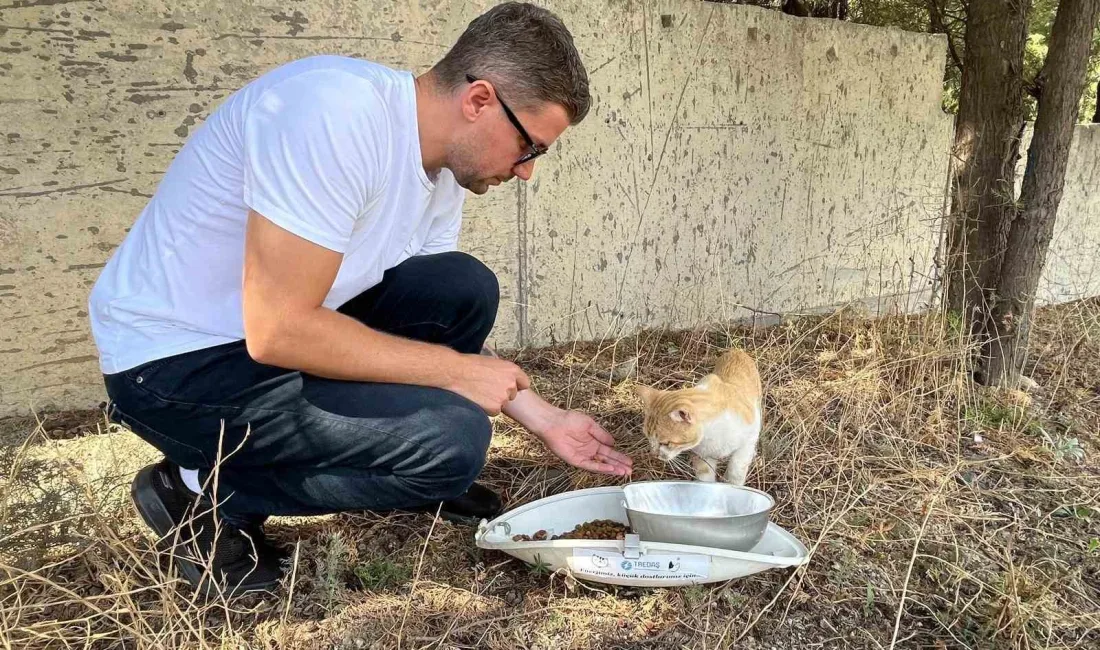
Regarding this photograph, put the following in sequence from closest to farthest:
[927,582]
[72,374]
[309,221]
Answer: [309,221] → [927,582] → [72,374]

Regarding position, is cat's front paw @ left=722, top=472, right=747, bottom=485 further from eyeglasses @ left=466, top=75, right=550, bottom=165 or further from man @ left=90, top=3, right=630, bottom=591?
eyeglasses @ left=466, top=75, right=550, bottom=165

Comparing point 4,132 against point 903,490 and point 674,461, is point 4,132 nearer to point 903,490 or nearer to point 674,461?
point 674,461

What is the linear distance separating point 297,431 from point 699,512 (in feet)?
3.70

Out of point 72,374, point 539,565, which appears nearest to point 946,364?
point 539,565

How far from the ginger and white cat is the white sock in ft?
4.21

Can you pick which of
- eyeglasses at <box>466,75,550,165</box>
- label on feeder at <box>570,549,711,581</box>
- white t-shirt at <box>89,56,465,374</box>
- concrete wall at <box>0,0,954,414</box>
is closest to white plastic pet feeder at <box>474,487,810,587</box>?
label on feeder at <box>570,549,711,581</box>

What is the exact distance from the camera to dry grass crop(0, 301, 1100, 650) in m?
1.67

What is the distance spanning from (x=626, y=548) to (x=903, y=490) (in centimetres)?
123

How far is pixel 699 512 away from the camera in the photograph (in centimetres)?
201

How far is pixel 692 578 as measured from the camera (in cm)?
172

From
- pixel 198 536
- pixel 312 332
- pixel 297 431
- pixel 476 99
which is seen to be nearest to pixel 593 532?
pixel 297 431

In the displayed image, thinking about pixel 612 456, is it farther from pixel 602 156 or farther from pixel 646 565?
pixel 602 156

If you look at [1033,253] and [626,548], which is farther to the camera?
[1033,253]

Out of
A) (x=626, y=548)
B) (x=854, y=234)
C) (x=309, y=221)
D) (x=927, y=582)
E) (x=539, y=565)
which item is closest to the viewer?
(x=309, y=221)
